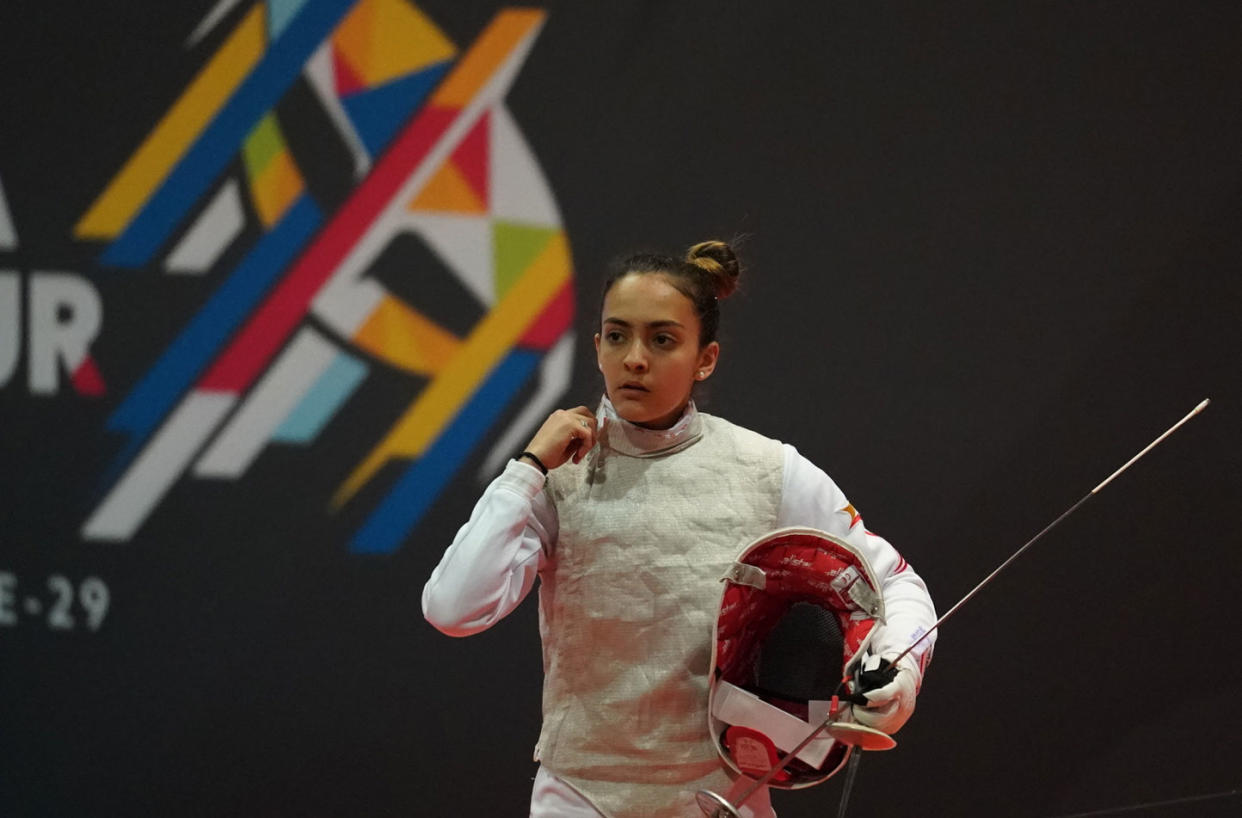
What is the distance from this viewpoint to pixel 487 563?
5.04 ft

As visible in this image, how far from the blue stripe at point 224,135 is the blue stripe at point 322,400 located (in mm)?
464

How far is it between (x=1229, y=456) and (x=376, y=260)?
6.04ft

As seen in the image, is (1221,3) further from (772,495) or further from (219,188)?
(219,188)

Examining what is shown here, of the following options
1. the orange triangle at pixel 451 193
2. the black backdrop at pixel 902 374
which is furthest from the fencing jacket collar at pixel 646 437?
the orange triangle at pixel 451 193

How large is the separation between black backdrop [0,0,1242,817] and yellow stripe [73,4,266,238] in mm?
41

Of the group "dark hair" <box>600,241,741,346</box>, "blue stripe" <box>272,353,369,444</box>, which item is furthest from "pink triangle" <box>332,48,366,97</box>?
"dark hair" <box>600,241,741,346</box>

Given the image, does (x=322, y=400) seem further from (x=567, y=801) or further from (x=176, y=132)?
(x=567, y=801)

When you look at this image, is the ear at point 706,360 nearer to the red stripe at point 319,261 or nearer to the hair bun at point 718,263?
the hair bun at point 718,263

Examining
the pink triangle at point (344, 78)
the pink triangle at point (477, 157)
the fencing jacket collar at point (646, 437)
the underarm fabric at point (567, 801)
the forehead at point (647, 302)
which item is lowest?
the underarm fabric at point (567, 801)

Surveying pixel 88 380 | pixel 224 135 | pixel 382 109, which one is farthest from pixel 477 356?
pixel 88 380

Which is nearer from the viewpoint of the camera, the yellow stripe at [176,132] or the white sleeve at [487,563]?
the white sleeve at [487,563]

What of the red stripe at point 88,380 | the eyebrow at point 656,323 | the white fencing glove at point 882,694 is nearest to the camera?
the white fencing glove at point 882,694

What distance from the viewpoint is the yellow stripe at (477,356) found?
2.74 metres

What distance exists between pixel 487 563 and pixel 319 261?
141 cm
